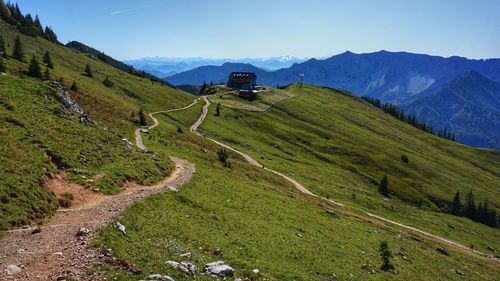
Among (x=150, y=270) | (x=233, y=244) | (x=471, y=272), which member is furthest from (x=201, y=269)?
(x=471, y=272)

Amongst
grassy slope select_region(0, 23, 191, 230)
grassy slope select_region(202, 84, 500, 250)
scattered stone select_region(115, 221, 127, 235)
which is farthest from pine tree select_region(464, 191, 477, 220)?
scattered stone select_region(115, 221, 127, 235)

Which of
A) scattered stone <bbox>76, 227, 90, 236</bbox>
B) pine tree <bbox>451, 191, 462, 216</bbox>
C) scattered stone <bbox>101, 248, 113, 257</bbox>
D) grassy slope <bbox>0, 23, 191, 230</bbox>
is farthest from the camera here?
pine tree <bbox>451, 191, 462, 216</bbox>

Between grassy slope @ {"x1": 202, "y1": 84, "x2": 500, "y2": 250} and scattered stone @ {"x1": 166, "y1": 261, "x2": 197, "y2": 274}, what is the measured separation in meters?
58.1

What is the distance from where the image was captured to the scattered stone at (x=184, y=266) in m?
21.6

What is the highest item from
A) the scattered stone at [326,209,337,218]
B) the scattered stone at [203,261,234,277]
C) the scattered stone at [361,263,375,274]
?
the scattered stone at [203,261,234,277]

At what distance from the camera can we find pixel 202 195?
40.6 meters

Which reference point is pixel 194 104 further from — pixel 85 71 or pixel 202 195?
pixel 202 195

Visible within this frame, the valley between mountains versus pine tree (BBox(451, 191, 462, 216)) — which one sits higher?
the valley between mountains

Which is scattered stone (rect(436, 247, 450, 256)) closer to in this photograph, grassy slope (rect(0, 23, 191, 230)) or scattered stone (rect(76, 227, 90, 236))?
grassy slope (rect(0, 23, 191, 230))

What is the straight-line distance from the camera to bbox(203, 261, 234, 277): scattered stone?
22641 millimetres

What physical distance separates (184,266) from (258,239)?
11.0 metres

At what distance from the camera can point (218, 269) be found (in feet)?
75.1

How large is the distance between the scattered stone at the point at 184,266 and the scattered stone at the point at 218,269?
85 centimetres

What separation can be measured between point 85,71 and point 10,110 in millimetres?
92459
